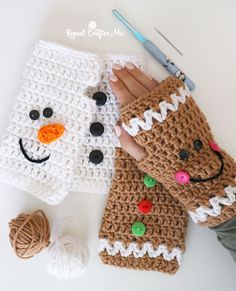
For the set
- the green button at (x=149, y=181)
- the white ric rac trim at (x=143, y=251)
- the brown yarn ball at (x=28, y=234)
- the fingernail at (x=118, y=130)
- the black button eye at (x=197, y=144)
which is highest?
the black button eye at (x=197, y=144)

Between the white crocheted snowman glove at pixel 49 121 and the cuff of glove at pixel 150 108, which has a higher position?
the cuff of glove at pixel 150 108

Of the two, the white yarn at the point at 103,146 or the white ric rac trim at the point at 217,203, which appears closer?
the white ric rac trim at the point at 217,203

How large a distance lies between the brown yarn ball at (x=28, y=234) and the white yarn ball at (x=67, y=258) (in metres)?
0.03

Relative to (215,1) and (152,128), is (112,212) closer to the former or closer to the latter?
(152,128)

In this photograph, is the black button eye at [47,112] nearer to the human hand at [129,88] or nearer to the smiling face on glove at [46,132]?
the smiling face on glove at [46,132]

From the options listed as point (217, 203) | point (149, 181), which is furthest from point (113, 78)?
point (217, 203)

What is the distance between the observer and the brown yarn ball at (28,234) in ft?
3.41

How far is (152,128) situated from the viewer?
99 cm

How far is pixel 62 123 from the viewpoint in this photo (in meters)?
1.06

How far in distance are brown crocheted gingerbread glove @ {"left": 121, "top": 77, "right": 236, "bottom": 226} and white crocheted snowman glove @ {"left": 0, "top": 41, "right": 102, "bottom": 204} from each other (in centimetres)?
13

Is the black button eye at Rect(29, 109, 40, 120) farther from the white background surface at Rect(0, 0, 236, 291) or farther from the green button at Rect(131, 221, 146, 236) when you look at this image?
the green button at Rect(131, 221, 146, 236)

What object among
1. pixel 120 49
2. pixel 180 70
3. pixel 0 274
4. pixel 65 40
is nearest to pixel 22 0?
pixel 65 40

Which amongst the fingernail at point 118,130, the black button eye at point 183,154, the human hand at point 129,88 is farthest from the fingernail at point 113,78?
the black button eye at point 183,154

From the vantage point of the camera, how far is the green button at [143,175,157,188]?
1.06 m
